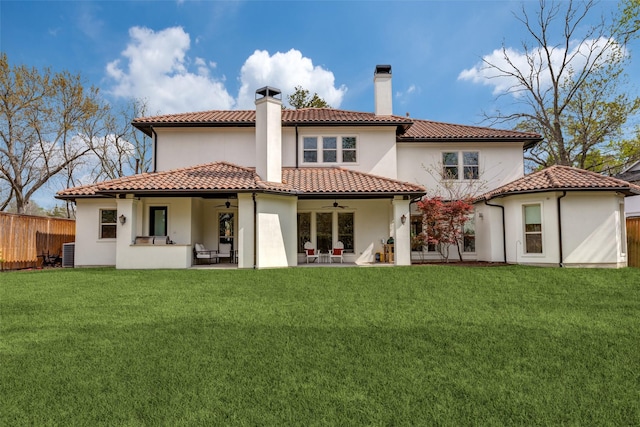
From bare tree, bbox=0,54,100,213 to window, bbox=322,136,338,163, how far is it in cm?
2117

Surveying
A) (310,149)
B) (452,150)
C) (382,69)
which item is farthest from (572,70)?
(310,149)

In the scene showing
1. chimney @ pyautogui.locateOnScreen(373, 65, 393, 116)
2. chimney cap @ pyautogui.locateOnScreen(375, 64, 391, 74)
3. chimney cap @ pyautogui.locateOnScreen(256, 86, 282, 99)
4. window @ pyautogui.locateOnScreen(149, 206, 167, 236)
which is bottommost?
window @ pyautogui.locateOnScreen(149, 206, 167, 236)

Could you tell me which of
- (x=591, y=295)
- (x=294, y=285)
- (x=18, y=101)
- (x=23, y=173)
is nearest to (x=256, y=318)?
(x=294, y=285)

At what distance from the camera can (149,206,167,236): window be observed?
1733 centimetres

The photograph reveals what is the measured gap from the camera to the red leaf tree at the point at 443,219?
56.3 feet

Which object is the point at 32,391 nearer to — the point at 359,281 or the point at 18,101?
the point at 359,281

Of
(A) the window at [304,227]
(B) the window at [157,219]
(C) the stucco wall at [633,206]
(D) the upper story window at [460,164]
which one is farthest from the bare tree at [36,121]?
(C) the stucco wall at [633,206]

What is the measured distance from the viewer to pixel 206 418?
4.09 metres

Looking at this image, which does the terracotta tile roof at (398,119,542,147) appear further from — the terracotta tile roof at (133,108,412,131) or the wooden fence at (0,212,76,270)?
the wooden fence at (0,212,76,270)

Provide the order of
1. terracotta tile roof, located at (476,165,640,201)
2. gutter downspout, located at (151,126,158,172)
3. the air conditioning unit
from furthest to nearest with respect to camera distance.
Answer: gutter downspout, located at (151,126,158,172)
the air conditioning unit
terracotta tile roof, located at (476,165,640,201)

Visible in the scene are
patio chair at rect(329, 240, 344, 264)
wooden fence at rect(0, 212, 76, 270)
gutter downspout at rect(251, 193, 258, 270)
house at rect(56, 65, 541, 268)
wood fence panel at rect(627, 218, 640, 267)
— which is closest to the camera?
gutter downspout at rect(251, 193, 258, 270)

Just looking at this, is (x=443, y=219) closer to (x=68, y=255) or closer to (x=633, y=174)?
(x=68, y=255)

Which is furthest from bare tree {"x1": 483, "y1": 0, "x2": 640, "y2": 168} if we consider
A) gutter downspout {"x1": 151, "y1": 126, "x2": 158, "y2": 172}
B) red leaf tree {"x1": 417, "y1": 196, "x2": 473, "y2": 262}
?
gutter downspout {"x1": 151, "y1": 126, "x2": 158, "y2": 172}

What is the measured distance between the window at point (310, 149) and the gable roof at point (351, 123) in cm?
85
